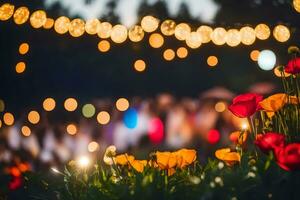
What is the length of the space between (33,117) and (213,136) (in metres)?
4.78

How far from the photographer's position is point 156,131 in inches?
455

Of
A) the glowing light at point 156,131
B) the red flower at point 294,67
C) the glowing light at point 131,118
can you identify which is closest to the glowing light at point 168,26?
the glowing light at point 131,118

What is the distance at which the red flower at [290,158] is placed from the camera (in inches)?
71.4

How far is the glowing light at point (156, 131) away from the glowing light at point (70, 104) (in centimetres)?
214

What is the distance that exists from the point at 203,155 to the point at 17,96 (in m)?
3.81

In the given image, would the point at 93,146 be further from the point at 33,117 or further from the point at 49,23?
the point at 49,23

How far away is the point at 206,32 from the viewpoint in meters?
6.58

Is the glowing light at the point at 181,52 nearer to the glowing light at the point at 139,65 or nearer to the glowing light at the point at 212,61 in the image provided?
the glowing light at the point at 212,61

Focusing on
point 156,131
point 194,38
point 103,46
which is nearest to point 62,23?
point 194,38

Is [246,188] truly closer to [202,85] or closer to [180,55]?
[180,55]

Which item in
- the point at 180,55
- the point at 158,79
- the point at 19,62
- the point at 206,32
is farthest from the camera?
the point at 158,79

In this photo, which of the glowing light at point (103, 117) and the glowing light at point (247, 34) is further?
the glowing light at point (103, 117)

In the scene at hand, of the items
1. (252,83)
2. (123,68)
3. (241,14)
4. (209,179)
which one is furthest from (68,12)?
(209,179)

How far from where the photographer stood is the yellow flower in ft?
7.45
